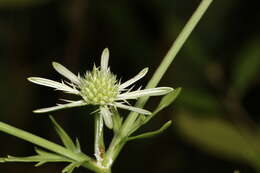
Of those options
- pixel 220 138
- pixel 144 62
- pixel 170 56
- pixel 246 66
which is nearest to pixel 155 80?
pixel 170 56

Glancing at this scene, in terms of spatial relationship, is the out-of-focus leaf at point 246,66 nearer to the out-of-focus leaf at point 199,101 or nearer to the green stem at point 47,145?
the out-of-focus leaf at point 199,101

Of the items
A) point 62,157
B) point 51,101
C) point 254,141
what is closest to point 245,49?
point 254,141

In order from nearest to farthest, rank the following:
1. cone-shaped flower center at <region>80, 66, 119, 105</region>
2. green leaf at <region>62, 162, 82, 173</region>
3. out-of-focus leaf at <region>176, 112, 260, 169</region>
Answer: green leaf at <region>62, 162, 82, 173</region> → cone-shaped flower center at <region>80, 66, 119, 105</region> → out-of-focus leaf at <region>176, 112, 260, 169</region>

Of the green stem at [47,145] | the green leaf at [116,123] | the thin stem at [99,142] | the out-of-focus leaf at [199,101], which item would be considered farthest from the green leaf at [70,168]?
the out-of-focus leaf at [199,101]

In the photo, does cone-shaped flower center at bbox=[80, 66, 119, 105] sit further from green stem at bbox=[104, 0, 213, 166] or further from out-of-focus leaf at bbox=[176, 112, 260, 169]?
out-of-focus leaf at bbox=[176, 112, 260, 169]

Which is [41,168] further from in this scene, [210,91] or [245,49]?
[245,49]

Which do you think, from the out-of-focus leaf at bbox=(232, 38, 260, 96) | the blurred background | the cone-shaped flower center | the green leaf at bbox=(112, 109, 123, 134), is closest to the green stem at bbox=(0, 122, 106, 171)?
the green leaf at bbox=(112, 109, 123, 134)

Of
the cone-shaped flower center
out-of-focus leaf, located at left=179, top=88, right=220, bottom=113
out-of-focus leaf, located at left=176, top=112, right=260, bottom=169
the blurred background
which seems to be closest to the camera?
the cone-shaped flower center
